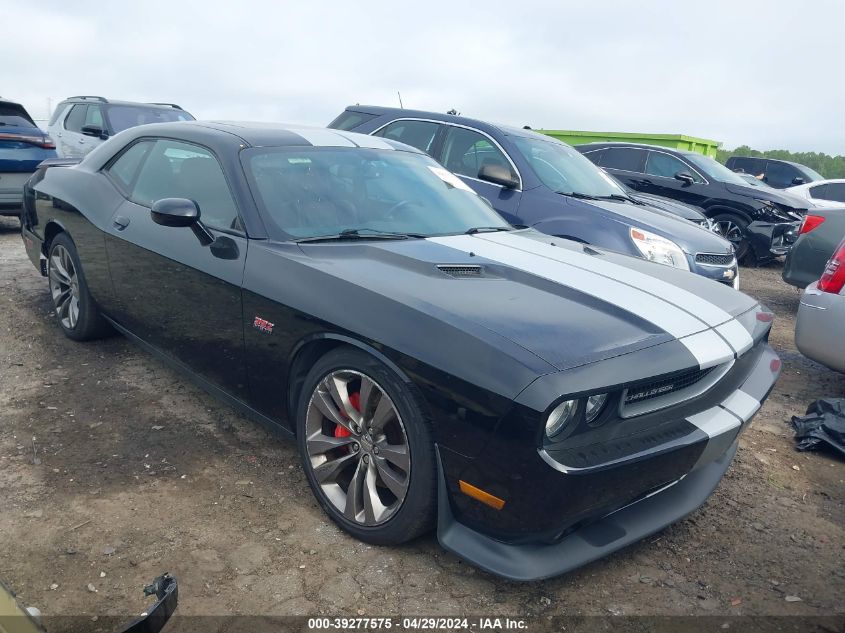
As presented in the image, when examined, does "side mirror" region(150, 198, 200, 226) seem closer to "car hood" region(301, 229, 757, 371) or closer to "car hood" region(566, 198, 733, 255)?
"car hood" region(301, 229, 757, 371)

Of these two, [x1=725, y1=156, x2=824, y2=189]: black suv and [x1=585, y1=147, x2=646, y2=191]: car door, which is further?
[x1=725, y1=156, x2=824, y2=189]: black suv

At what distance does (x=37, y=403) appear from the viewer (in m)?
3.70

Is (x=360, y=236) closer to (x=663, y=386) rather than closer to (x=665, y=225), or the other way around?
(x=663, y=386)

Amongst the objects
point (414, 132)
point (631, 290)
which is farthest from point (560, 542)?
point (414, 132)

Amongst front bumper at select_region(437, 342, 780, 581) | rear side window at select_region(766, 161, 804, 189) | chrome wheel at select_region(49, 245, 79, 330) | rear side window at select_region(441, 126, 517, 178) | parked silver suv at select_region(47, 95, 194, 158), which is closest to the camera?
front bumper at select_region(437, 342, 780, 581)

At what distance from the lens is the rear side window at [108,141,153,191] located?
3.98m

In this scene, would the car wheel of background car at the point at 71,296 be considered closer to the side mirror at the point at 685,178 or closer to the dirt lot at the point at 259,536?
the dirt lot at the point at 259,536

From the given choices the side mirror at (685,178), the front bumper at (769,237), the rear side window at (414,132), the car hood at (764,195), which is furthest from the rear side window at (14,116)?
the front bumper at (769,237)

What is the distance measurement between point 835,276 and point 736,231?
6084 millimetres

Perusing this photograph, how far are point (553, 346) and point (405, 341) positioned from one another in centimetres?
49

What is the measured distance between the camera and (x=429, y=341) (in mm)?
2248

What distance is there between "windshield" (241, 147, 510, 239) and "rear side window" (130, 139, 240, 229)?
0.18 m

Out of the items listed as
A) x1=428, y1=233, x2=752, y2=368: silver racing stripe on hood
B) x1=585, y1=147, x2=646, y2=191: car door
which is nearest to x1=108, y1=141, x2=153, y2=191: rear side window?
x1=428, y1=233, x2=752, y2=368: silver racing stripe on hood

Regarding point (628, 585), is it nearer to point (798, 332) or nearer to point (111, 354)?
point (798, 332)
